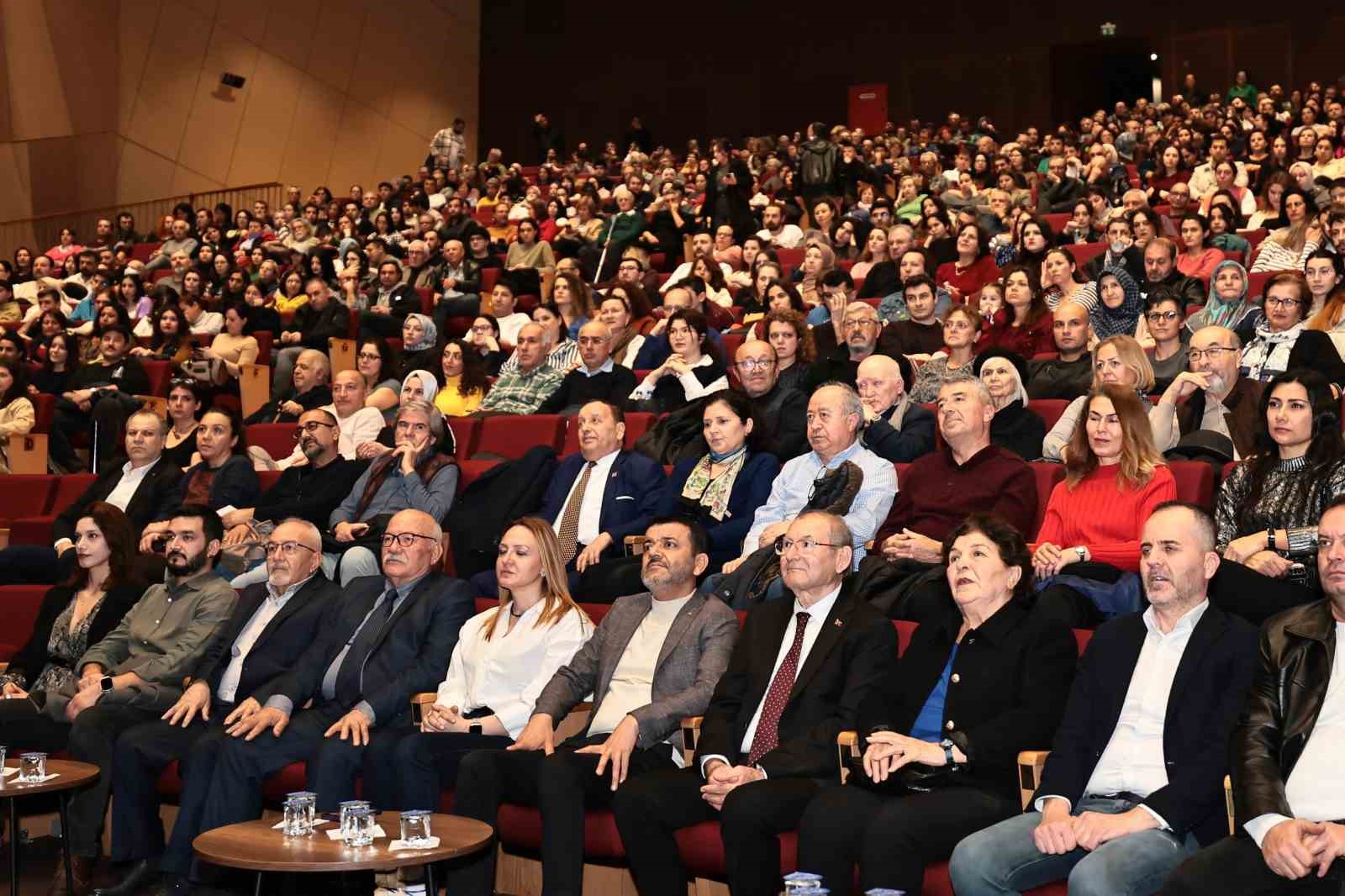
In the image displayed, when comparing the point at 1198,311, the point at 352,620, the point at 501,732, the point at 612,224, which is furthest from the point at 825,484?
the point at 612,224

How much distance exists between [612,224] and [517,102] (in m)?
8.63

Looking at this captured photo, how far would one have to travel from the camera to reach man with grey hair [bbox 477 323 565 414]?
6078 mm

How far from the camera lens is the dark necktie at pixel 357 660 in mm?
3898

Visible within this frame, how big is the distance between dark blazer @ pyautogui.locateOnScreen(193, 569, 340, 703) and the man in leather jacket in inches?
95.6

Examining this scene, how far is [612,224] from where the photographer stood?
9703mm

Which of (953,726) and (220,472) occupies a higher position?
(220,472)

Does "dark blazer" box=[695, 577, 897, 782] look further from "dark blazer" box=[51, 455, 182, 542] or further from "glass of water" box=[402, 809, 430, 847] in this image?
"dark blazer" box=[51, 455, 182, 542]

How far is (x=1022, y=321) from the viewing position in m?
5.67

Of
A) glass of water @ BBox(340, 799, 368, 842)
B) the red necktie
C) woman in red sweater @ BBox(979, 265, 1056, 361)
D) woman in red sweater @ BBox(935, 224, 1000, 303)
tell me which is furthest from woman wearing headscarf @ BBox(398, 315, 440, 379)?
glass of water @ BBox(340, 799, 368, 842)

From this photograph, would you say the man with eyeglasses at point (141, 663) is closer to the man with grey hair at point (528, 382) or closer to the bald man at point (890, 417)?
the man with grey hair at point (528, 382)

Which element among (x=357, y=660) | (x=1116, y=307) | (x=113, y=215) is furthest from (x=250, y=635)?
(x=113, y=215)

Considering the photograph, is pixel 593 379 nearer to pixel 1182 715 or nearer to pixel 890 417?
pixel 890 417

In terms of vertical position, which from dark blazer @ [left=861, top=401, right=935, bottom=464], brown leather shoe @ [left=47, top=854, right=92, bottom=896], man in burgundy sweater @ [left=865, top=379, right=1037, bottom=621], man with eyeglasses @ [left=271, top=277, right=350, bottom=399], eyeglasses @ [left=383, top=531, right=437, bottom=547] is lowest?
brown leather shoe @ [left=47, top=854, right=92, bottom=896]

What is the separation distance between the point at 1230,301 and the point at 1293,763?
10.0 feet
